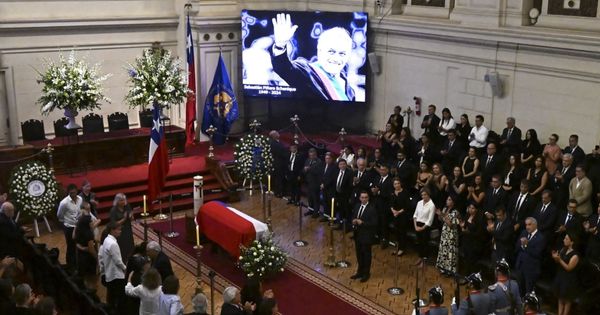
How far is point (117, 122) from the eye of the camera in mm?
19469

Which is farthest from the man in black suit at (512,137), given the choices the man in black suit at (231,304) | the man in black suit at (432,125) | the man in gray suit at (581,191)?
the man in black suit at (231,304)

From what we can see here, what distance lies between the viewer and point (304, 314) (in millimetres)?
12211

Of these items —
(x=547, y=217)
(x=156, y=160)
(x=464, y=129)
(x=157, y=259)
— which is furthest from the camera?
(x=464, y=129)

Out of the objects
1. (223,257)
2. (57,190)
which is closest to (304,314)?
(223,257)

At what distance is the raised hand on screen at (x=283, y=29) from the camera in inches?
802

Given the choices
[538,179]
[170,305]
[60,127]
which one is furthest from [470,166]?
[60,127]

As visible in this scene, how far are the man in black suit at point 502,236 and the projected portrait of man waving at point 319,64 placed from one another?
817cm

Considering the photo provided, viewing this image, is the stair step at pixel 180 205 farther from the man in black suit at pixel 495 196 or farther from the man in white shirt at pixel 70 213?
the man in black suit at pixel 495 196

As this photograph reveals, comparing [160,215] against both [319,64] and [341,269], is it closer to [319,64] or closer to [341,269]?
[341,269]

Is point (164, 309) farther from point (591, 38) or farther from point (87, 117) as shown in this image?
point (87, 117)

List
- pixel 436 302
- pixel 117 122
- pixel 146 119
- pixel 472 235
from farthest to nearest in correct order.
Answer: pixel 146 119
pixel 117 122
pixel 472 235
pixel 436 302

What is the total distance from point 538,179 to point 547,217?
185cm

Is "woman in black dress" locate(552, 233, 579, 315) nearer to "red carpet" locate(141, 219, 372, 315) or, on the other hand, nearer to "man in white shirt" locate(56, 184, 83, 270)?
"red carpet" locate(141, 219, 372, 315)

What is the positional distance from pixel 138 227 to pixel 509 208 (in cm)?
750
